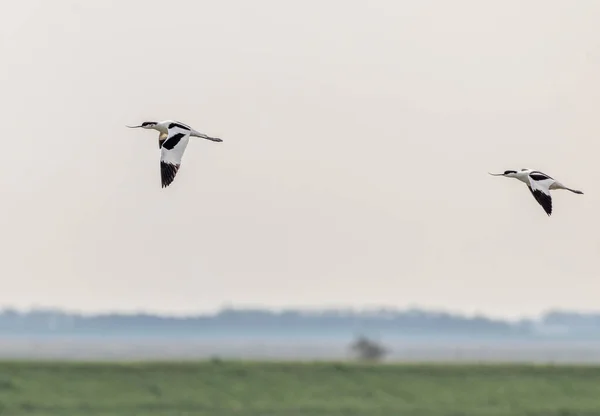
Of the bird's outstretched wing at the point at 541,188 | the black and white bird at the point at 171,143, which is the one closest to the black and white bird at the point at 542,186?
the bird's outstretched wing at the point at 541,188

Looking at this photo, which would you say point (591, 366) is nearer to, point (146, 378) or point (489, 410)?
point (489, 410)

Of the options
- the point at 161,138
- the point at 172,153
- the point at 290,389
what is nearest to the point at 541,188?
the point at 172,153

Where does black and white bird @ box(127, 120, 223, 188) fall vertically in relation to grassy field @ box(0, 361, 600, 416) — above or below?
above

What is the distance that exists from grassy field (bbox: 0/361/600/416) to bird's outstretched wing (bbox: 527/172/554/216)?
5387 millimetres

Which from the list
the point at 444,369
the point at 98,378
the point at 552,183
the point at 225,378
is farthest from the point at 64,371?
the point at 552,183

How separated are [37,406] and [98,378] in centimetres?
188

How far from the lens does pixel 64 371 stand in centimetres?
2697

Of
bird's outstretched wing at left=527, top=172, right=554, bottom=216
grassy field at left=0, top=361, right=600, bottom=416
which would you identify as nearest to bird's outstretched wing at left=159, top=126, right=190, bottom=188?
bird's outstretched wing at left=527, top=172, right=554, bottom=216

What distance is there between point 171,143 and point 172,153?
0.92ft

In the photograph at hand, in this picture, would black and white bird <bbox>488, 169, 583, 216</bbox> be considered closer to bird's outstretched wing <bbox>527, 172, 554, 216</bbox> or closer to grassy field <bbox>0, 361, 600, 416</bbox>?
bird's outstretched wing <bbox>527, 172, 554, 216</bbox>

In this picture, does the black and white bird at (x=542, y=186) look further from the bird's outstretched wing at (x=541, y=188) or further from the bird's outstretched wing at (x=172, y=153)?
the bird's outstretched wing at (x=172, y=153)

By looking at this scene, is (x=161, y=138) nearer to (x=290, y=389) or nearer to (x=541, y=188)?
(x=541, y=188)

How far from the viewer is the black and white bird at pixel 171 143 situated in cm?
2039

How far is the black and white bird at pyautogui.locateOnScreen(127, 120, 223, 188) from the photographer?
66.9 ft
